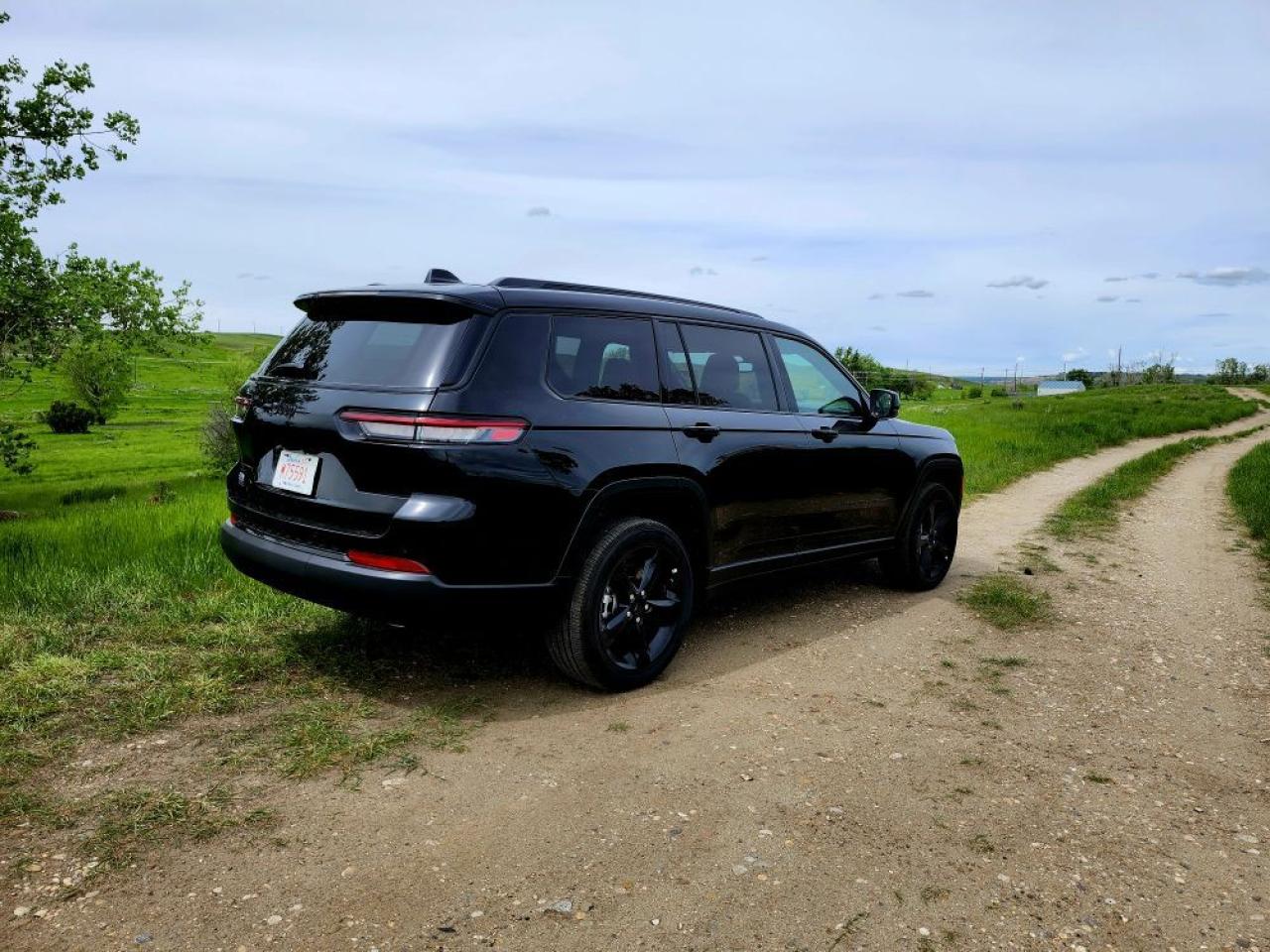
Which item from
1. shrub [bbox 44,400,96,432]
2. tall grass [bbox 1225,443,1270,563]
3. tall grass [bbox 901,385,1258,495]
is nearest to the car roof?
tall grass [bbox 1225,443,1270,563]

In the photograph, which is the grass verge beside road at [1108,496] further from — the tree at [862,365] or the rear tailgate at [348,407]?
the tree at [862,365]

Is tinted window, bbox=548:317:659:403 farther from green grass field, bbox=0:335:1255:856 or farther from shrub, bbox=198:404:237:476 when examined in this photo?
shrub, bbox=198:404:237:476

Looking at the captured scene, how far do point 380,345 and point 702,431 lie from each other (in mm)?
1653

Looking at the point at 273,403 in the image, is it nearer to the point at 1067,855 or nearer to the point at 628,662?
the point at 628,662

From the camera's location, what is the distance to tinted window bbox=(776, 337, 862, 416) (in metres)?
5.71

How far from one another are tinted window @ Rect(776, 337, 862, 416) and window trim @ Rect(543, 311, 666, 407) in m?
1.22

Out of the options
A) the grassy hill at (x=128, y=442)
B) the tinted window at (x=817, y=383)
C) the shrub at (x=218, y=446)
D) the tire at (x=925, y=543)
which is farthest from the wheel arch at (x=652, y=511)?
the shrub at (x=218, y=446)

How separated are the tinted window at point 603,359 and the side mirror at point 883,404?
2.09 m

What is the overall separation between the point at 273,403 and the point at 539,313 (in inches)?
50.6

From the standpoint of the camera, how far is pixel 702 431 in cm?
477

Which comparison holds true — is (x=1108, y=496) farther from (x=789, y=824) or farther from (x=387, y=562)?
(x=387, y=562)

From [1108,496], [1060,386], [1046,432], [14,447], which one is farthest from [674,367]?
[1060,386]

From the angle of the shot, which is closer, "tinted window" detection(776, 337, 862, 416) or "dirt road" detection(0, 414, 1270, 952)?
"dirt road" detection(0, 414, 1270, 952)

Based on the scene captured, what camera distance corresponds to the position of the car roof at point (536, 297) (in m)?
4.02
